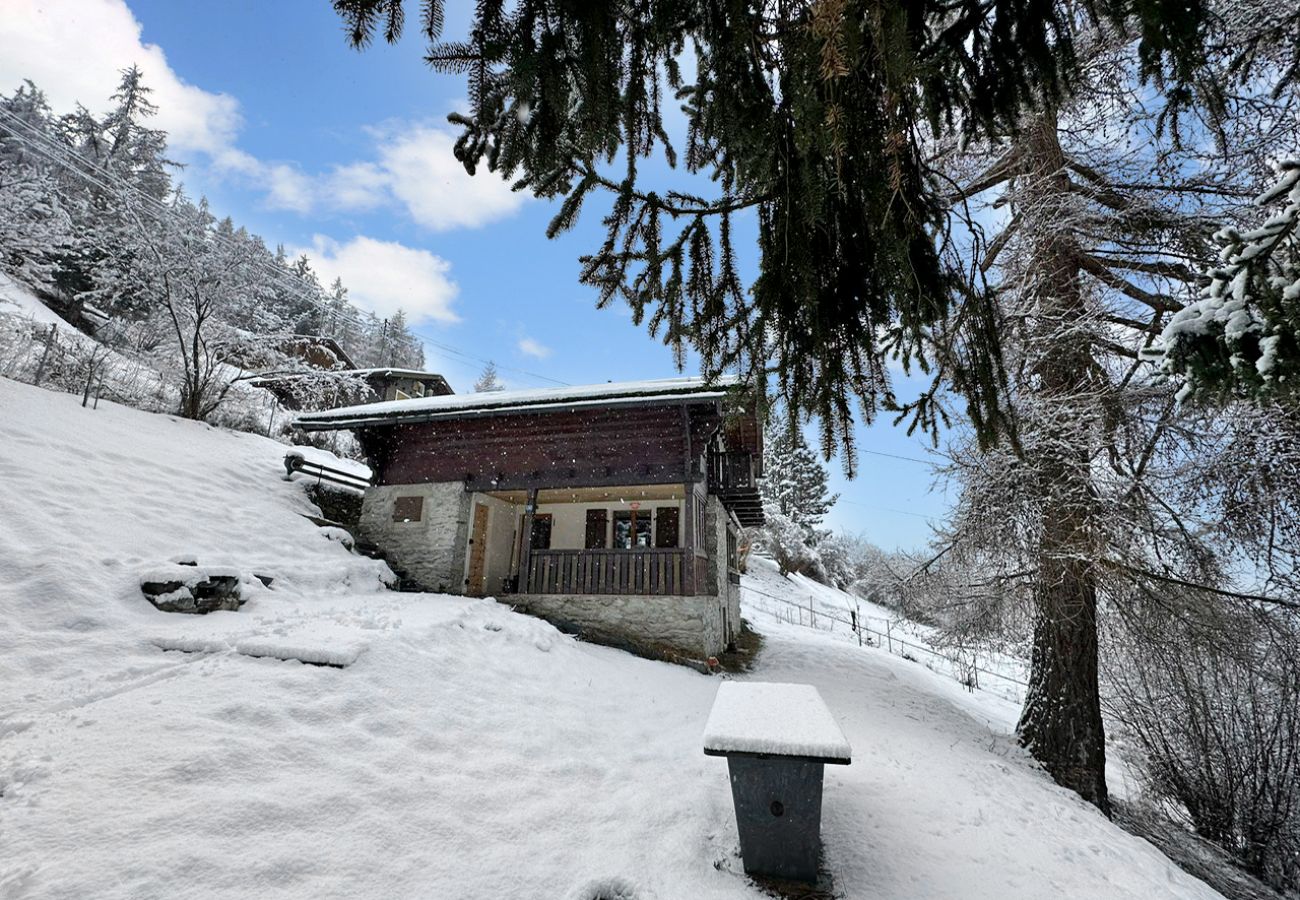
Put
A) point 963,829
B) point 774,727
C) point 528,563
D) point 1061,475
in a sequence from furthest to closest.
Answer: point 528,563 → point 1061,475 → point 963,829 → point 774,727

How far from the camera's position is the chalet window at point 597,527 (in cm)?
1396

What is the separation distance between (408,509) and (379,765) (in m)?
9.23

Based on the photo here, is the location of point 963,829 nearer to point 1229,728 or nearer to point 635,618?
point 1229,728

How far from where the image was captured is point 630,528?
13406 millimetres

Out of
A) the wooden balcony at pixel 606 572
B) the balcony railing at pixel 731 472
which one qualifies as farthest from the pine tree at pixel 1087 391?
the balcony railing at pixel 731 472

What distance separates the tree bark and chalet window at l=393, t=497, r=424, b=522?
11.6 metres

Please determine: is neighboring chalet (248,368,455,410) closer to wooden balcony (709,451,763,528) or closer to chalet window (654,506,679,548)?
chalet window (654,506,679,548)

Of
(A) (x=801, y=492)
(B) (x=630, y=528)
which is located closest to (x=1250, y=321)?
(B) (x=630, y=528)

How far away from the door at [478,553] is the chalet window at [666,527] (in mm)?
4401

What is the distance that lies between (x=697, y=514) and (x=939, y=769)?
6179mm

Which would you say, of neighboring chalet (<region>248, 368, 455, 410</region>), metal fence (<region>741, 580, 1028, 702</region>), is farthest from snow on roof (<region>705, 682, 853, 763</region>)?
neighboring chalet (<region>248, 368, 455, 410</region>)

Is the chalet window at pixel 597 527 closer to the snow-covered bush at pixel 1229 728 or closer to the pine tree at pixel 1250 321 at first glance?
the snow-covered bush at pixel 1229 728

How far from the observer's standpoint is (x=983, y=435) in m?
2.98

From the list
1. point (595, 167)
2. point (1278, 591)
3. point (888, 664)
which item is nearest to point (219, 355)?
point (595, 167)
